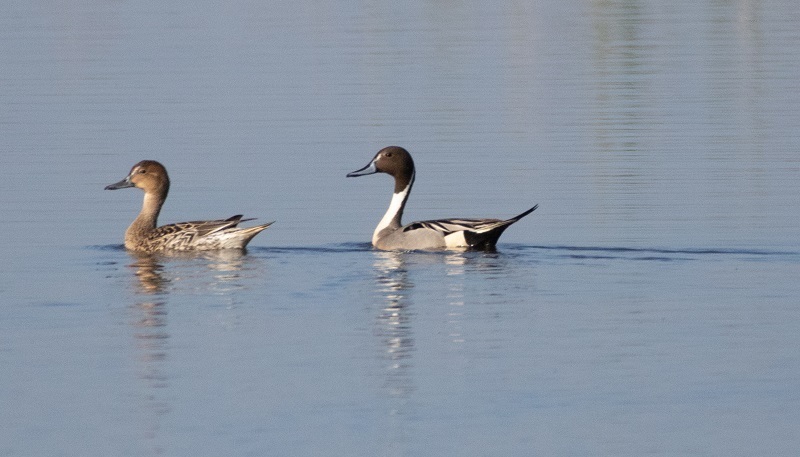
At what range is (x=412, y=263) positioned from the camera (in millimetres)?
14070

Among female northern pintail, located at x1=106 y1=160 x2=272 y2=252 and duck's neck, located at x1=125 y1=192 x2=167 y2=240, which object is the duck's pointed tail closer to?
female northern pintail, located at x1=106 y1=160 x2=272 y2=252

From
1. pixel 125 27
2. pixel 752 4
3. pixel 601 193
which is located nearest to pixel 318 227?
pixel 601 193

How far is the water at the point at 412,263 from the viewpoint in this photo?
9148 millimetres

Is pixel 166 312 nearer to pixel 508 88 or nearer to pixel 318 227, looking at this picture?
pixel 318 227

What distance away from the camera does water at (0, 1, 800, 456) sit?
9.15 metres

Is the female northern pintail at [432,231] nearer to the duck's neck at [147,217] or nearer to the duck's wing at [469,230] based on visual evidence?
the duck's wing at [469,230]

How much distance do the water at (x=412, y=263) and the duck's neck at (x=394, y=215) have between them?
0.94 ft

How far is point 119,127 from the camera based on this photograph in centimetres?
2294

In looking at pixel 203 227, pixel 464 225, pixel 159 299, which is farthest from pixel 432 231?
pixel 159 299

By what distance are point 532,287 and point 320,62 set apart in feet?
60.5

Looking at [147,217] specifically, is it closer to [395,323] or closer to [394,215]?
[394,215]

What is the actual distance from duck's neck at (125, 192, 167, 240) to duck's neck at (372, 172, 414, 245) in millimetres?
2064

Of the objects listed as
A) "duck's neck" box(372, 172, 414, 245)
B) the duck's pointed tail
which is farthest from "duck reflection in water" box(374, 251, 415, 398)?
"duck's neck" box(372, 172, 414, 245)

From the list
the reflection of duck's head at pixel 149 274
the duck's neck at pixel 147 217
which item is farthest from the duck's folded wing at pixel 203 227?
the duck's neck at pixel 147 217
